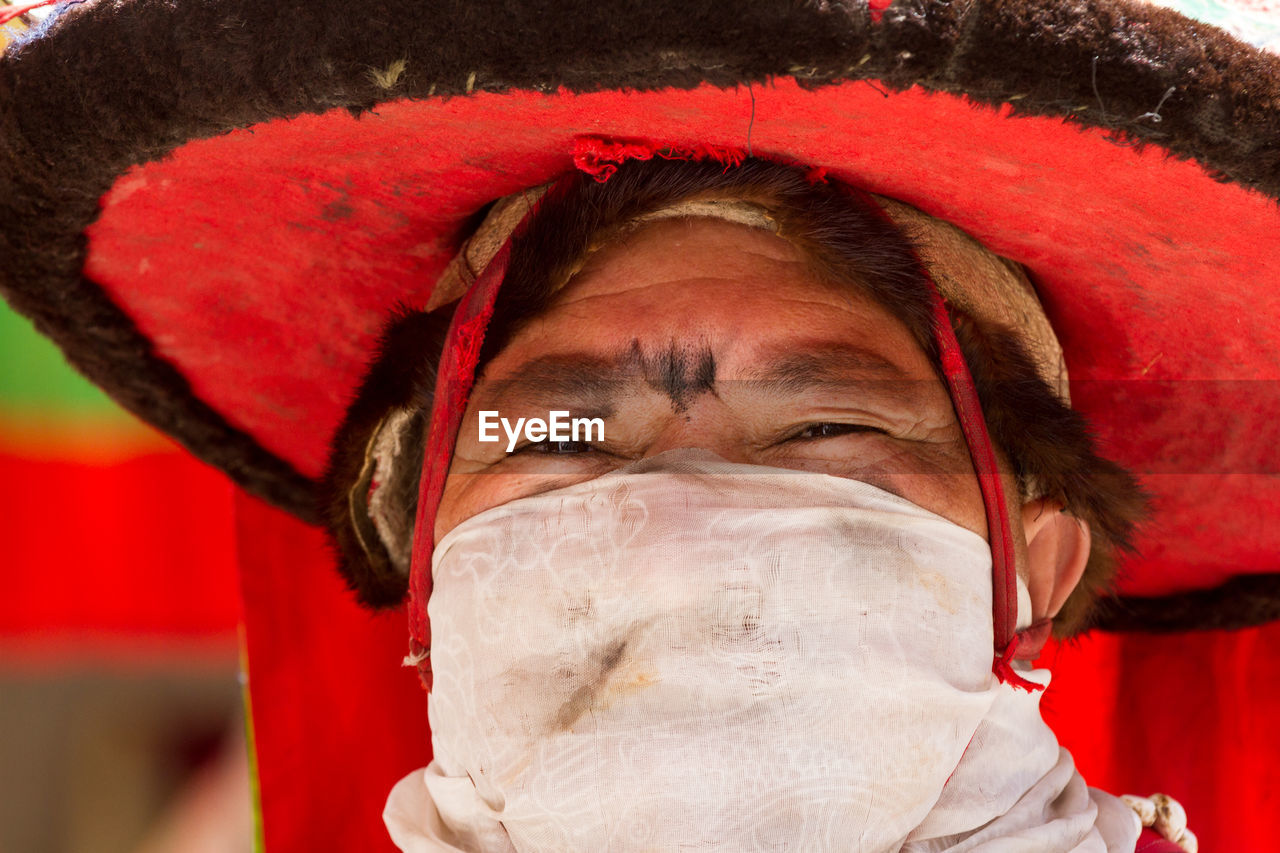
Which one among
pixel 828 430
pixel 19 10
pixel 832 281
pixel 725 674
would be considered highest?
pixel 19 10

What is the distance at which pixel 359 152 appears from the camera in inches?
49.2

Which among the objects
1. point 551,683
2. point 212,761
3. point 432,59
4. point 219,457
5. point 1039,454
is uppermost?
point 432,59

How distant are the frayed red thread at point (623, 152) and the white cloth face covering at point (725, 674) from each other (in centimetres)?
30

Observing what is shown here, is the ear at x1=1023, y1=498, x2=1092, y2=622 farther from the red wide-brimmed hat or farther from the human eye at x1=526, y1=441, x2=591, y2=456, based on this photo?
the human eye at x1=526, y1=441, x2=591, y2=456

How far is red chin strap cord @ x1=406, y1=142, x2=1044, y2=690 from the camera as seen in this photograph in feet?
3.96

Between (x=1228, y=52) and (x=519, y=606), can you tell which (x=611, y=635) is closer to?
(x=519, y=606)

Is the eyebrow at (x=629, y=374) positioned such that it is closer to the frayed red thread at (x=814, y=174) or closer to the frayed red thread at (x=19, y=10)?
the frayed red thread at (x=814, y=174)

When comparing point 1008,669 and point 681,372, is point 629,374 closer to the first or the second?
point 681,372

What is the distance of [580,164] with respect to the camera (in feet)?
3.75

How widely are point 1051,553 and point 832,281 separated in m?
0.47

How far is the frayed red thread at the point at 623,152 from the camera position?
44.6 inches

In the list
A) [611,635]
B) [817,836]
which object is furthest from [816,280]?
[817,836]

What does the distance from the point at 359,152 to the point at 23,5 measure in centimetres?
35

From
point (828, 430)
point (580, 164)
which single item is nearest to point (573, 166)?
point (580, 164)
